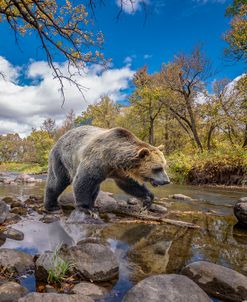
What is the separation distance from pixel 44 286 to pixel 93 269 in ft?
2.08

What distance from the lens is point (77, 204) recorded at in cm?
654

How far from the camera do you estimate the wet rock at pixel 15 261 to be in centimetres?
367

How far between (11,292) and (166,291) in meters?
1.64

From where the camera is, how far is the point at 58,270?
11.5 feet

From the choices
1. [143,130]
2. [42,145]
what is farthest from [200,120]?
[42,145]

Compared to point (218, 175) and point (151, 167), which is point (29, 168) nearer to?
point (218, 175)

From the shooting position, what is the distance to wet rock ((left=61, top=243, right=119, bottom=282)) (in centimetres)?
366

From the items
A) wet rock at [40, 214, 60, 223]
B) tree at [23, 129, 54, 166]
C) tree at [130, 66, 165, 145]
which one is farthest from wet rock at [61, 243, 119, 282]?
tree at [23, 129, 54, 166]

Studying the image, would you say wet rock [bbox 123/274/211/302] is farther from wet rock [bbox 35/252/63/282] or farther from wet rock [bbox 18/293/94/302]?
wet rock [bbox 35/252/63/282]

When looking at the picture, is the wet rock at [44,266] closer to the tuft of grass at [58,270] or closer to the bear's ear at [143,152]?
the tuft of grass at [58,270]

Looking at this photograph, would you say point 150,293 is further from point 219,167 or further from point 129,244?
point 219,167

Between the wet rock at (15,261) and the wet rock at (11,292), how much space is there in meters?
0.58

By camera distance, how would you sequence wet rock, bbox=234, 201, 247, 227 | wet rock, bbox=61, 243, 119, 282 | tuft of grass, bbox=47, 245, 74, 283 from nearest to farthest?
1. tuft of grass, bbox=47, 245, 74, 283
2. wet rock, bbox=61, 243, 119, 282
3. wet rock, bbox=234, 201, 247, 227

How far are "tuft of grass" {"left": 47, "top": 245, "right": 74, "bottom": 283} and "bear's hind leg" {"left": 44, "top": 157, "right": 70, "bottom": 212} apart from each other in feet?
14.5
